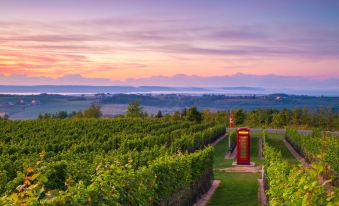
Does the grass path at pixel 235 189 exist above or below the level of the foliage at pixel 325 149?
below

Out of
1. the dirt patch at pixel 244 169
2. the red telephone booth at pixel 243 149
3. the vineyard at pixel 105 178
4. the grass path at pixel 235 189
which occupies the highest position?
the vineyard at pixel 105 178

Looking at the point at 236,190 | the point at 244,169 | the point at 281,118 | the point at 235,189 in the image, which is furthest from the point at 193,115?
the point at 236,190

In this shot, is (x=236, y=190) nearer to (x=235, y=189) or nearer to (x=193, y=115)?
(x=235, y=189)

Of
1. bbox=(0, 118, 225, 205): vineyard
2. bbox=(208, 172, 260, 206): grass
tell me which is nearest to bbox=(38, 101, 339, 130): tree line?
bbox=(0, 118, 225, 205): vineyard

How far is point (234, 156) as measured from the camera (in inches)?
1297

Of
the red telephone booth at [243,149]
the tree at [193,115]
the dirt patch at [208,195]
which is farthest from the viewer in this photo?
the tree at [193,115]

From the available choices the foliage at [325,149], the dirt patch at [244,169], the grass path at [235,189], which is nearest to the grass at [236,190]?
the grass path at [235,189]

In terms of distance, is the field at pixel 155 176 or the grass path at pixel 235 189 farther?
the grass path at pixel 235 189

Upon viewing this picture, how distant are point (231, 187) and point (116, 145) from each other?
44.6 feet

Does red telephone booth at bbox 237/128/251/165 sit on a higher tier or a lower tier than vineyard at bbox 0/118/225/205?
lower

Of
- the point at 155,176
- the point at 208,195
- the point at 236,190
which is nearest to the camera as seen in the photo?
the point at 155,176

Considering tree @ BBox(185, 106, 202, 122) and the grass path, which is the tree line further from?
the grass path

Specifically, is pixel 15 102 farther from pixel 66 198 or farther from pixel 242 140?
pixel 66 198

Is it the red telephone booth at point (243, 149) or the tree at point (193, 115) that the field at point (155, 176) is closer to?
the red telephone booth at point (243, 149)
